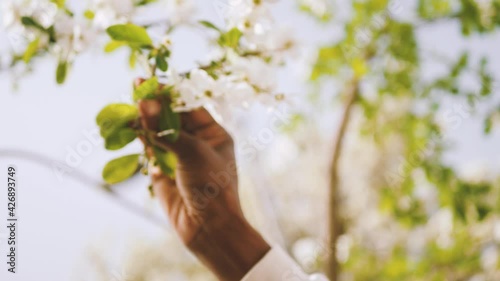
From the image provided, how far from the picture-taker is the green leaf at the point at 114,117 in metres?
0.53

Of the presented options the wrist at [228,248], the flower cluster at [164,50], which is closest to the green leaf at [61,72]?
the flower cluster at [164,50]

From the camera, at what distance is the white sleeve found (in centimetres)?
66

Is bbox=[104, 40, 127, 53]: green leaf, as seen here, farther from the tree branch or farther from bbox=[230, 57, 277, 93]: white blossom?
the tree branch

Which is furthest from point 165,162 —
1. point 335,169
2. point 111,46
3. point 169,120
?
point 335,169

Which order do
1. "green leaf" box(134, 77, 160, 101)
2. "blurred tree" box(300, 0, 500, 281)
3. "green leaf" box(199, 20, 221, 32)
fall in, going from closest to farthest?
1. "green leaf" box(134, 77, 160, 101)
2. "green leaf" box(199, 20, 221, 32)
3. "blurred tree" box(300, 0, 500, 281)

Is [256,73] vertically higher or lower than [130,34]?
lower

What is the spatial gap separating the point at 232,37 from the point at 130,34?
0.39 ft

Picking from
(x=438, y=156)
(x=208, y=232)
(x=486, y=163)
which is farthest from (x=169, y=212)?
(x=486, y=163)

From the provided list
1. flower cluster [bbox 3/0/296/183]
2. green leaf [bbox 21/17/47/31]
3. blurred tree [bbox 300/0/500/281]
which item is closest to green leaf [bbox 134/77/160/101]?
flower cluster [bbox 3/0/296/183]

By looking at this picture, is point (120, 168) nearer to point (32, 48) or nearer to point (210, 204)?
point (210, 204)

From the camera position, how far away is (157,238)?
457 centimetres

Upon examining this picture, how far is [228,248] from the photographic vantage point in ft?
2.15

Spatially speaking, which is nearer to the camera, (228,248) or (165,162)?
(165,162)

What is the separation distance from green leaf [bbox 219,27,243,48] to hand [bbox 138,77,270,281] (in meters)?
0.09
